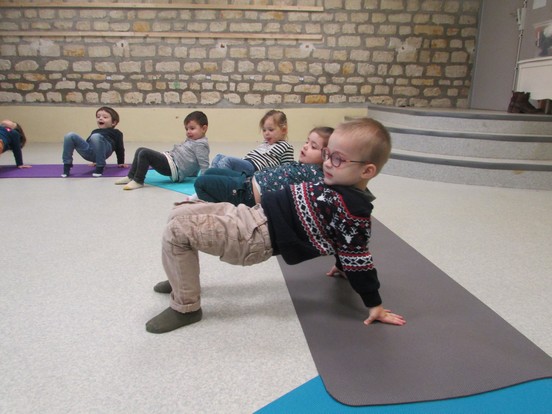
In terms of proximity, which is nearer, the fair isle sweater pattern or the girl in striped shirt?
the fair isle sweater pattern

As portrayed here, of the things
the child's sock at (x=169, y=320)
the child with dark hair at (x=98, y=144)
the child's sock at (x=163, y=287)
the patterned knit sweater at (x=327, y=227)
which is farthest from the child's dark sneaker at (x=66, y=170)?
the patterned knit sweater at (x=327, y=227)

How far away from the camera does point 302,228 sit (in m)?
1.52

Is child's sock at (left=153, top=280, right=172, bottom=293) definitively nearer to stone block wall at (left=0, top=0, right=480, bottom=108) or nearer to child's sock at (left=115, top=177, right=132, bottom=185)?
child's sock at (left=115, top=177, right=132, bottom=185)

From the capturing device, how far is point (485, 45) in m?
6.61

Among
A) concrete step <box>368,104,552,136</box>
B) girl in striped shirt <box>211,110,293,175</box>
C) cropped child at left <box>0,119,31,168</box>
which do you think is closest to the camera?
girl in striped shirt <box>211,110,293,175</box>

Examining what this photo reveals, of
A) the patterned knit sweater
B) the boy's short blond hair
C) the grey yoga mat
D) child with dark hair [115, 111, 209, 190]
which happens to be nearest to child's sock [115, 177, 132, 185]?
child with dark hair [115, 111, 209, 190]

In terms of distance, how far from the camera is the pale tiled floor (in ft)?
4.03

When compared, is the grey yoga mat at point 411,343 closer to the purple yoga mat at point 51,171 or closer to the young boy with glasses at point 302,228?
the young boy with glasses at point 302,228

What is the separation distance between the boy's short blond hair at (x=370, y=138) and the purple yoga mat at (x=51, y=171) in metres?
3.37

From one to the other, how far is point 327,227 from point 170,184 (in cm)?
267

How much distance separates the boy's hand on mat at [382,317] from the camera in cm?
155

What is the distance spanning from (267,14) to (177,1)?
4.53 ft

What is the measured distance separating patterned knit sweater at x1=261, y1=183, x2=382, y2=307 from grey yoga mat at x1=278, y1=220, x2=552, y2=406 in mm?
175

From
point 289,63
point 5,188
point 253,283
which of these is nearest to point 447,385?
point 253,283
